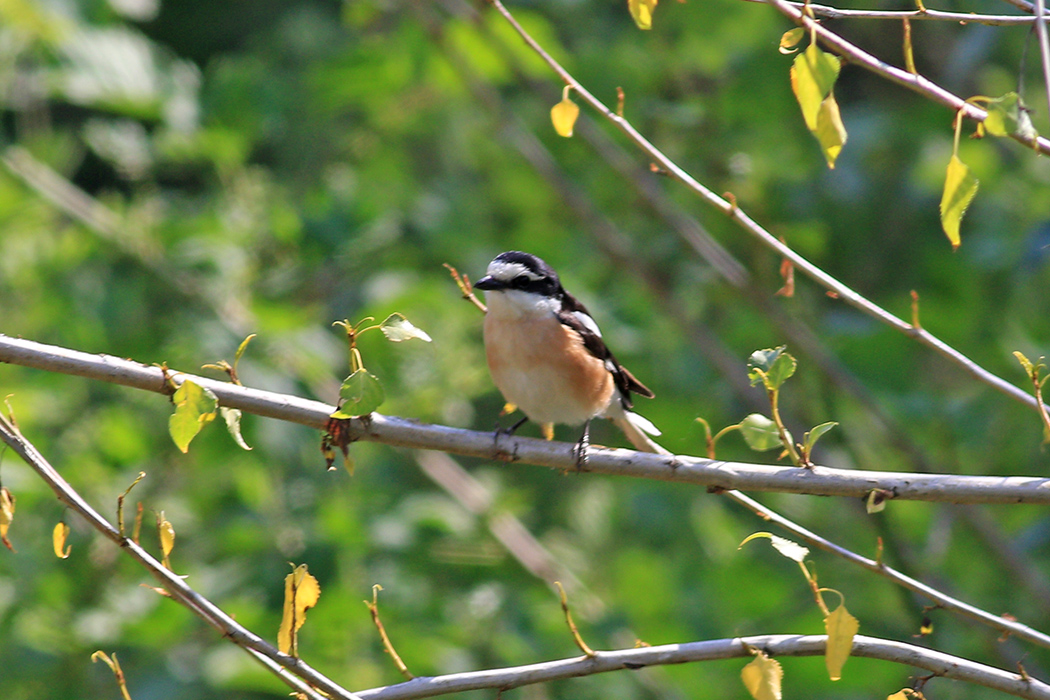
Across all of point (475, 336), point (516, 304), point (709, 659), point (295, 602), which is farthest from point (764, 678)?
point (475, 336)

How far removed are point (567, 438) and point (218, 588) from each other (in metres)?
2.72

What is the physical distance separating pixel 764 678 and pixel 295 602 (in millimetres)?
1023

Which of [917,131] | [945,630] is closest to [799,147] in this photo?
[917,131]

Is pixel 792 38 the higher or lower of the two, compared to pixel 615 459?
higher

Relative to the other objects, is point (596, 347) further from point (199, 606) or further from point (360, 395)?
point (199, 606)

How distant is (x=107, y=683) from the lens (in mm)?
5332

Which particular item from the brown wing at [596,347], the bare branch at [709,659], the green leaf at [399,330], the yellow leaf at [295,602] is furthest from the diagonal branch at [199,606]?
the brown wing at [596,347]

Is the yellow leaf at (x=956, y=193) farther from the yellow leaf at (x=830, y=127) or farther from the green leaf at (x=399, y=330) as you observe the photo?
the green leaf at (x=399, y=330)

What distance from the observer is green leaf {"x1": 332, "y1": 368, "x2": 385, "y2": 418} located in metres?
2.30

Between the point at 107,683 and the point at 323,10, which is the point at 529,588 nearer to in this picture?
the point at 107,683

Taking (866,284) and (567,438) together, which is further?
(567,438)

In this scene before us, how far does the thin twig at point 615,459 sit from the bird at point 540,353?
1.44m

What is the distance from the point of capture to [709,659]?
7.57ft

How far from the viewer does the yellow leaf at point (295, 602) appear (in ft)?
7.20
